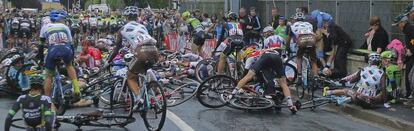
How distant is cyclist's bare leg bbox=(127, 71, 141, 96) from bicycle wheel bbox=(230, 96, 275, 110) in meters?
2.48

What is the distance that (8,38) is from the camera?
93.9 ft

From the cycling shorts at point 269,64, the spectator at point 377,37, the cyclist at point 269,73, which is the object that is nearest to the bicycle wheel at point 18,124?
the cyclist at point 269,73

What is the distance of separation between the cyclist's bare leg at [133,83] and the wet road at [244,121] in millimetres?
579

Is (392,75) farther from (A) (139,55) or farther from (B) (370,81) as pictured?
(A) (139,55)

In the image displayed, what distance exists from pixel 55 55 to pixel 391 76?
6013 millimetres

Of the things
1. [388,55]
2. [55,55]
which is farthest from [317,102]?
[55,55]

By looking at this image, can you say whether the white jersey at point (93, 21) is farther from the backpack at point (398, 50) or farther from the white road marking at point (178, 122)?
the white road marking at point (178, 122)

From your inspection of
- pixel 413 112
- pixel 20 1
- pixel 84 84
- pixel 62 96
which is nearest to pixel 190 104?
pixel 84 84

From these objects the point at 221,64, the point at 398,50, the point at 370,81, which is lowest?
the point at 370,81

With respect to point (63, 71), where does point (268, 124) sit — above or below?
below

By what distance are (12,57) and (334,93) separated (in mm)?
6526

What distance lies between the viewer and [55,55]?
400 inches

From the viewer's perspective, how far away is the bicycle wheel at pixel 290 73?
1408 centimetres

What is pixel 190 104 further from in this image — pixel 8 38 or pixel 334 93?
pixel 8 38
